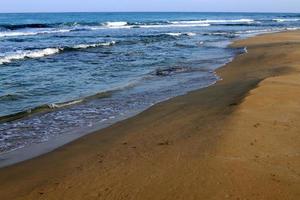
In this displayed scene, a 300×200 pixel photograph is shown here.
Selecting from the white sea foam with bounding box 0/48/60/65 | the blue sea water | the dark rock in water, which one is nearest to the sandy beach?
the blue sea water

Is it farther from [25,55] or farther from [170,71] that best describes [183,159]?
[25,55]

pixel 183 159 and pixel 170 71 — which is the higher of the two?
pixel 183 159

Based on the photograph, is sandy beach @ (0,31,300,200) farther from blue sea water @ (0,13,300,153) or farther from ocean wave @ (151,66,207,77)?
ocean wave @ (151,66,207,77)

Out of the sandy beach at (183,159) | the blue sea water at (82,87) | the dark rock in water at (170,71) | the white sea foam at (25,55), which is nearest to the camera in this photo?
the sandy beach at (183,159)

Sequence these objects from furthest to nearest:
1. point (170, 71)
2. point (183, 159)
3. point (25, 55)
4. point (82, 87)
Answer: point (25, 55) → point (170, 71) → point (82, 87) → point (183, 159)

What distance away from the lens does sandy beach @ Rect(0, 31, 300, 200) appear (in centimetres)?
498

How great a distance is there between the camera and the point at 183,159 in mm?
5898

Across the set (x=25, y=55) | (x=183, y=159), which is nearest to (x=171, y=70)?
(x=25, y=55)

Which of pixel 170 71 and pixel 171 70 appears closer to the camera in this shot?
pixel 170 71

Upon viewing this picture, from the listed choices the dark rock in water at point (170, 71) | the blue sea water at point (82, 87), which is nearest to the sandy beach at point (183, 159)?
the blue sea water at point (82, 87)

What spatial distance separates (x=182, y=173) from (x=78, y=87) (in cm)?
872

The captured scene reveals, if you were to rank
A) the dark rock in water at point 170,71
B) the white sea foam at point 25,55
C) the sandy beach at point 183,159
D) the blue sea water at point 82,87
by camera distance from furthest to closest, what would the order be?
1. the white sea foam at point 25,55
2. the dark rock in water at point 170,71
3. the blue sea water at point 82,87
4. the sandy beach at point 183,159

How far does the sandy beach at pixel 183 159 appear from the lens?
498 cm

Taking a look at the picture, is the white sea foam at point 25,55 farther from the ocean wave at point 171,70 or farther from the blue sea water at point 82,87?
the ocean wave at point 171,70
